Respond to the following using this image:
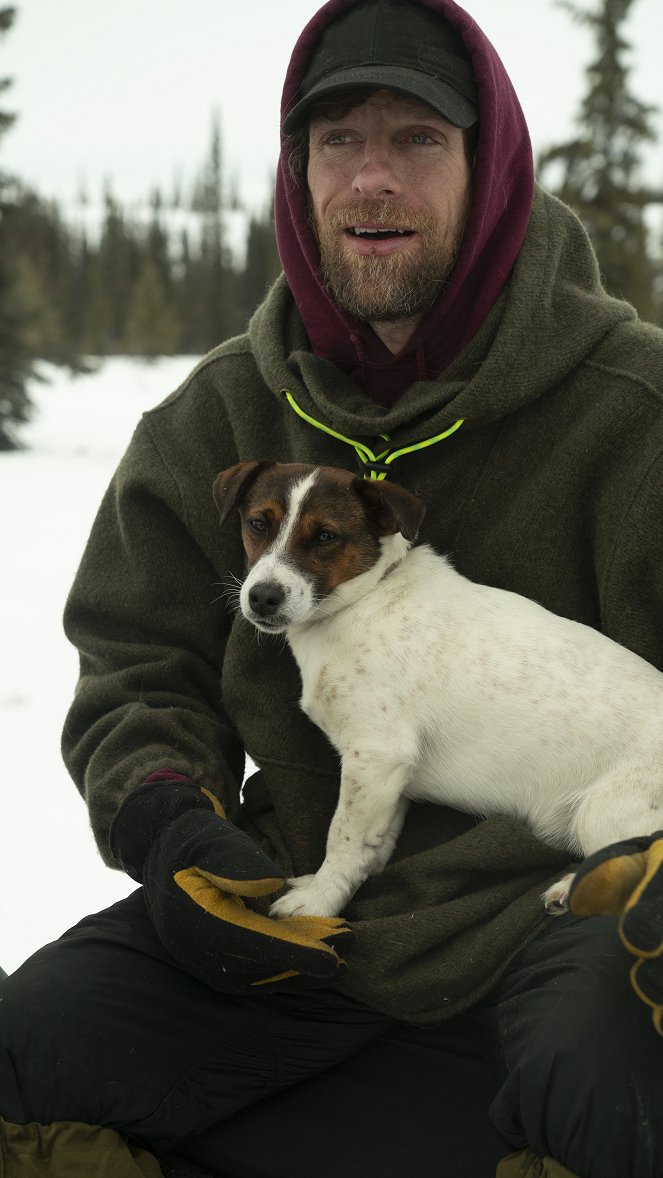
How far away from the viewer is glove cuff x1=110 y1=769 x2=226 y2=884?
3.04 metres

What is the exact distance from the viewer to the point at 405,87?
3.03m

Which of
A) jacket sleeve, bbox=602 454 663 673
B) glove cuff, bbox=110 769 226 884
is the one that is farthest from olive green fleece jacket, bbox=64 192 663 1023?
glove cuff, bbox=110 769 226 884

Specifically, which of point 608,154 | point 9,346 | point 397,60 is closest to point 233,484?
point 397,60

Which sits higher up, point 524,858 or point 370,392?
point 370,392

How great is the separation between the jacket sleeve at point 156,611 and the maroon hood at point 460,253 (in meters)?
0.60

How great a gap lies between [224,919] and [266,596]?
88 centimetres

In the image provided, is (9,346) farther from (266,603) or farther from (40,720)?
(266,603)

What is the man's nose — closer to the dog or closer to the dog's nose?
the dog

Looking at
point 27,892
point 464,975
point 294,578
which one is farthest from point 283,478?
point 27,892

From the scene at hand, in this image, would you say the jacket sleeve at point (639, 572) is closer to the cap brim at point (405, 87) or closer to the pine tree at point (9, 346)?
the cap brim at point (405, 87)

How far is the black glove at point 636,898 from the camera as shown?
7.08ft

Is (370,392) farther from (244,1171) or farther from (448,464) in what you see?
(244,1171)

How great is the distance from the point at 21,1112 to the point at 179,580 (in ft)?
5.53

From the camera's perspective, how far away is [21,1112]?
8.50ft
